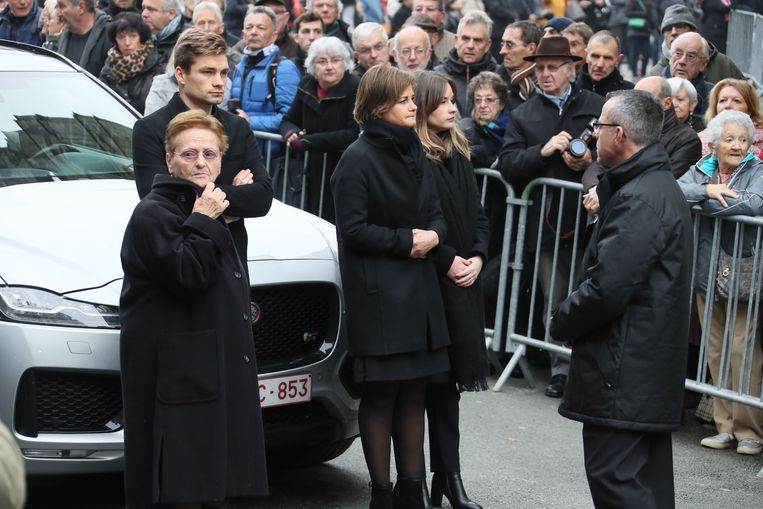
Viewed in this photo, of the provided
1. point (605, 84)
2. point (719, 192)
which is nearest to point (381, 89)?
point (719, 192)

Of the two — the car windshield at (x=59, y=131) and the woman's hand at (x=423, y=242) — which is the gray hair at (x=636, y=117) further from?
the car windshield at (x=59, y=131)

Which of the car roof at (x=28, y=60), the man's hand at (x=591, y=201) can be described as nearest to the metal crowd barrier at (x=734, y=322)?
the man's hand at (x=591, y=201)

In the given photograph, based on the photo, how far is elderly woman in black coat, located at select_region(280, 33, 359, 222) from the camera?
9.12 m

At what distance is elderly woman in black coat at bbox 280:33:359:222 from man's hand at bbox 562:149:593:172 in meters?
1.80

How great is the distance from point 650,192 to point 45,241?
2.47m

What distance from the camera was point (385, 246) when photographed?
554 cm

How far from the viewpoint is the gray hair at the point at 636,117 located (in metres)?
4.89

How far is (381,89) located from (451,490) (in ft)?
6.06

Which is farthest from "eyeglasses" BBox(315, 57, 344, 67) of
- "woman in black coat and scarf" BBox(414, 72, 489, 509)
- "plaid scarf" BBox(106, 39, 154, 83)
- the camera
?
"woman in black coat and scarf" BBox(414, 72, 489, 509)

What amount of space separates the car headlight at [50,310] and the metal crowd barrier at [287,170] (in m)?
4.20

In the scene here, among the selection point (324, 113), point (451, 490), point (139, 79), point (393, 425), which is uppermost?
point (139, 79)

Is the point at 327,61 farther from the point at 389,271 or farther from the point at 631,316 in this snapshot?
the point at 631,316

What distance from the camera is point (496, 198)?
8.50 meters

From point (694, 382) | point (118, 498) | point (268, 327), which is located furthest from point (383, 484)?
point (694, 382)
